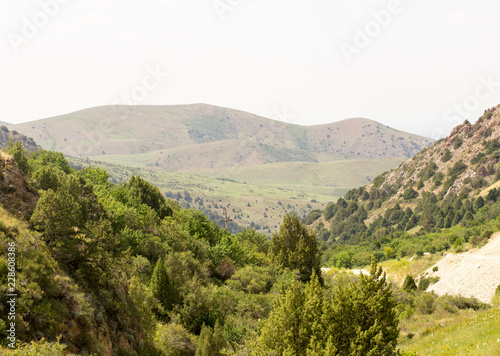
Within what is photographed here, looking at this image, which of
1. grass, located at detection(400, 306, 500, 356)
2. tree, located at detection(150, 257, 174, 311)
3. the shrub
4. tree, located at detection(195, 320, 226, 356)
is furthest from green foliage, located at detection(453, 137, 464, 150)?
tree, located at detection(195, 320, 226, 356)

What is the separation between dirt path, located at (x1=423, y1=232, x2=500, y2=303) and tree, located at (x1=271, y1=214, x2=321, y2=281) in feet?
60.5

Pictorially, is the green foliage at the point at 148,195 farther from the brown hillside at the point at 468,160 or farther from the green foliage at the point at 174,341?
the brown hillside at the point at 468,160

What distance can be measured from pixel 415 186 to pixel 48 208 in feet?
638

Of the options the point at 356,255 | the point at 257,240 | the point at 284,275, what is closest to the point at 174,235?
the point at 284,275

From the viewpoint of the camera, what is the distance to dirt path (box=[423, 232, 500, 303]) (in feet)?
173

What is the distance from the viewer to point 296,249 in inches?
2231

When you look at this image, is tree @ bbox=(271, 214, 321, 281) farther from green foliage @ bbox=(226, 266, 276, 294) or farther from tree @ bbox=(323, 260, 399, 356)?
tree @ bbox=(323, 260, 399, 356)

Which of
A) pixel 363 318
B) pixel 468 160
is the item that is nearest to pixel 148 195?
pixel 363 318

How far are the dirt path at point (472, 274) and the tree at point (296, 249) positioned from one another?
60.5 ft

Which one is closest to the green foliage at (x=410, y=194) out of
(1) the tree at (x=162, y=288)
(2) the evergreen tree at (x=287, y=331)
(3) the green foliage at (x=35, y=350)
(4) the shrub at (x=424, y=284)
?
(4) the shrub at (x=424, y=284)

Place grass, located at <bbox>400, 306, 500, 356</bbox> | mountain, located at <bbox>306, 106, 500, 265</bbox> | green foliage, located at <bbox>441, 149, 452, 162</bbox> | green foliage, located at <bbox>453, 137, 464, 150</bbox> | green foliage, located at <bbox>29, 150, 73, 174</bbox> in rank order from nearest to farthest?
grass, located at <bbox>400, 306, 500, 356</bbox> → green foliage, located at <bbox>29, 150, 73, 174</bbox> → mountain, located at <bbox>306, 106, 500, 265</bbox> → green foliage, located at <bbox>441, 149, 452, 162</bbox> → green foliage, located at <bbox>453, 137, 464, 150</bbox>

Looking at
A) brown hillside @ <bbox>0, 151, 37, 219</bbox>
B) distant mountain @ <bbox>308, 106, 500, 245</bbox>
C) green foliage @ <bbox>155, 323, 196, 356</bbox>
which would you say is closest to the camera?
brown hillside @ <bbox>0, 151, 37, 219</bbox>

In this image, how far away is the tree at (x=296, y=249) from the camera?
184ft

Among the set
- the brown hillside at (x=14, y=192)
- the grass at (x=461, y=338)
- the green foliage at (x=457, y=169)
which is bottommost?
the grass at (x=461, y=338)
